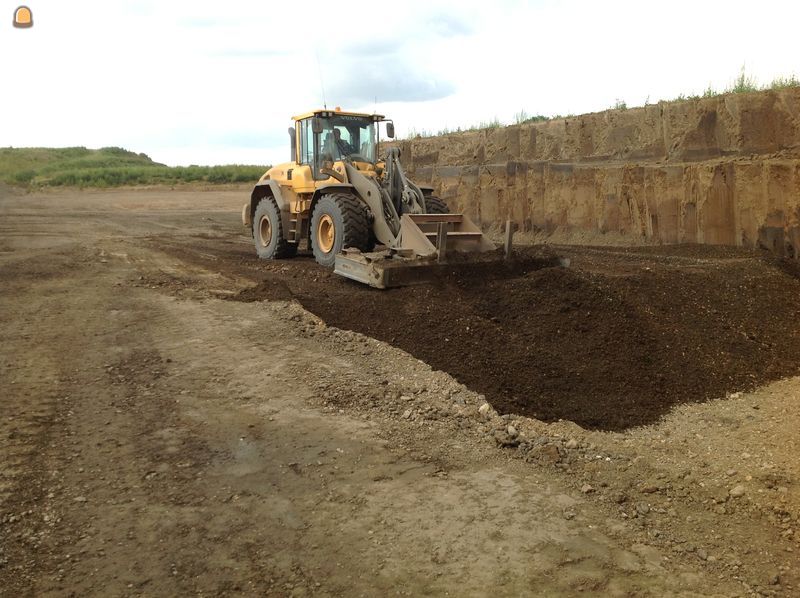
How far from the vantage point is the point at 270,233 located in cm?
1325

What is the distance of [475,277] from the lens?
841 cm

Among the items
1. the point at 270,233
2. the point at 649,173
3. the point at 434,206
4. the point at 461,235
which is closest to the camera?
the point at 461,235

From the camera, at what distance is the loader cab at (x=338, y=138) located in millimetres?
11539

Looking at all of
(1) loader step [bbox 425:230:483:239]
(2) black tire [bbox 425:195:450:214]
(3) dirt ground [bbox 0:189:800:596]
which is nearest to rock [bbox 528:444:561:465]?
(3) dirt ground [bbox 0:189:800:596]

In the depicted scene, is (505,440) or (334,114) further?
(334,114)

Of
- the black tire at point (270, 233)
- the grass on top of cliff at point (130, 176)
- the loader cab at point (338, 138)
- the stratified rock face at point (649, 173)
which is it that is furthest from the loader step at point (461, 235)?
the grass on top of cliff at point (130, 176)

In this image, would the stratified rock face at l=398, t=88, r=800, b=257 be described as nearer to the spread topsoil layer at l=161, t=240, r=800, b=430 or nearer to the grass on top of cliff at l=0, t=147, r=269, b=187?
the spread topsoil layer at l=161, t=240, r=800, b=430

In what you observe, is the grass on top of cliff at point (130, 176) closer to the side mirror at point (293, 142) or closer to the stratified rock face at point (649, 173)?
the stratified rock face at point (649, 173)

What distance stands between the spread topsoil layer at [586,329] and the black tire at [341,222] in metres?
0.75

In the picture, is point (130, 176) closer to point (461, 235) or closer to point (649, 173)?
point (649, 173)

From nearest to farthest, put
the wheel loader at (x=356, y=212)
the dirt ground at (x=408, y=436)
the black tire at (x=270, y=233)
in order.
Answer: the dirt ground at (x=408, y=436) < the wheel loader at (x=356, y=212) < the black tire at (x=270, y=233)

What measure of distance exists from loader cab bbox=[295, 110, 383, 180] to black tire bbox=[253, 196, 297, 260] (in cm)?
146

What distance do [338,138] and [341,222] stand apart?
2.20 metres

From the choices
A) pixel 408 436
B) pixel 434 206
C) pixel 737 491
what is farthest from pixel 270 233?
pixel 737 491
